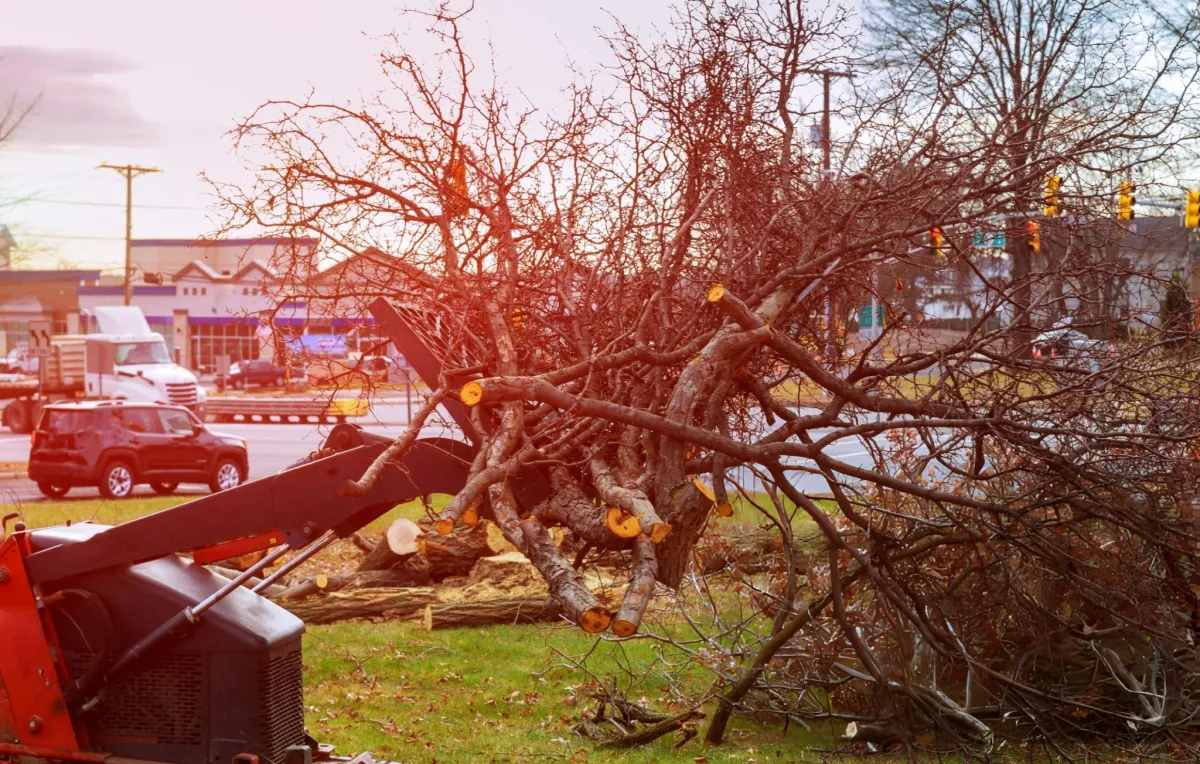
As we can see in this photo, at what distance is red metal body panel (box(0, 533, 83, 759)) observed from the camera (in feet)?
18.0

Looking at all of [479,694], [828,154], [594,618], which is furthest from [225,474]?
[594,618]

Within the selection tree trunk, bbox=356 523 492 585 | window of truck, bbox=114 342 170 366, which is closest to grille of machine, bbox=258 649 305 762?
tree trunk, bbox=356 523 492 585

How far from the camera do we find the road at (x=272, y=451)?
1950cm

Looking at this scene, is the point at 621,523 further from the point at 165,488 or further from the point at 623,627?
the point at 165,488

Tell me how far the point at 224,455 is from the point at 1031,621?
1646 cm

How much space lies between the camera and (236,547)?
579 centimetres

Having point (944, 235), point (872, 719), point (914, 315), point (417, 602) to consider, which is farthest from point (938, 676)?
point (417, 602)

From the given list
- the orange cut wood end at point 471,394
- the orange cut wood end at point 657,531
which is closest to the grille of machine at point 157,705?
the orange cut wood end at point 471,394

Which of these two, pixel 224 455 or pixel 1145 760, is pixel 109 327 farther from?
pixel 1145 760

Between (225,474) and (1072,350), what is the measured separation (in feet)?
54.6

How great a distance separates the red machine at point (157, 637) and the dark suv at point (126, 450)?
15323mm

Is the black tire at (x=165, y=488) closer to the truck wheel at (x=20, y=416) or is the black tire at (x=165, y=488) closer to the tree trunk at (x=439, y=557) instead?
the tree trunk at (x=439, y=557)

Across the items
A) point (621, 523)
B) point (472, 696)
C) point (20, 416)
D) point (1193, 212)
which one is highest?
point (1193, 212)

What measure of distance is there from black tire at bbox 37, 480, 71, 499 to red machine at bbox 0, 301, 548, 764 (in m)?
16.8
